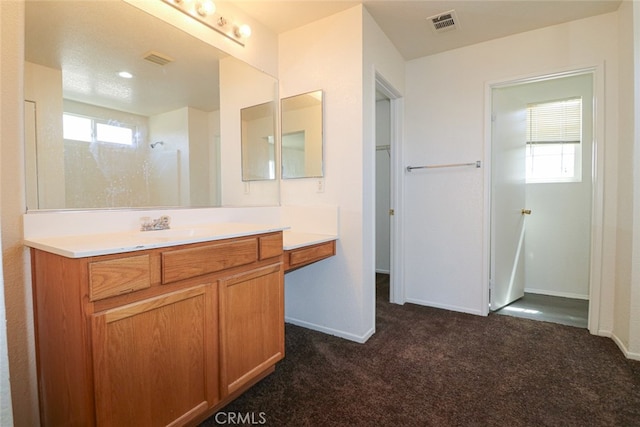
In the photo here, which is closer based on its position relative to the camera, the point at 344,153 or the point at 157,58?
the point at 157,58

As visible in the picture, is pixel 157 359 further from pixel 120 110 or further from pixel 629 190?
pixel 629 190

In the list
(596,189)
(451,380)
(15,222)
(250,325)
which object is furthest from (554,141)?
(15,222)

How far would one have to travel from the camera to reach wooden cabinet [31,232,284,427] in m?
0.99

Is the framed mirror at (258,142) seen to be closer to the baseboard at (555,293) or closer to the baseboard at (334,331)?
the baseboard at (334,331)

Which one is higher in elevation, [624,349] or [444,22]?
[444,22]

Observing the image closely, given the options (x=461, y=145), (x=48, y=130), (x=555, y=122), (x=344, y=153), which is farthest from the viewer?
(x=555, y=122)

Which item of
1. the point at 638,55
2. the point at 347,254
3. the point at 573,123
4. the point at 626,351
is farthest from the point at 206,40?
the point at 573,123

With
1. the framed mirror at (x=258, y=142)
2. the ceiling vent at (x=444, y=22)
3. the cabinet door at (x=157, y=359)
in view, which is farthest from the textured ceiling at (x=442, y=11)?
the cabinet door at (x=157, y=359)

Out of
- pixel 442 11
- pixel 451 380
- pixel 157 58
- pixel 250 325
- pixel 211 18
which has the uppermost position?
pixel 442 11

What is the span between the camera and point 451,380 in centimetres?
172

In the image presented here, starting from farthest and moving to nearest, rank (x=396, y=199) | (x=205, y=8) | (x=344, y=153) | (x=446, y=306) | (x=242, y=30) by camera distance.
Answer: (x=396, y=199)
(x=446, y=306)
(x=344, y=153)
(x=242, y=30)
(x=205, y=8)

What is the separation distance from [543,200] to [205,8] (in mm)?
3639

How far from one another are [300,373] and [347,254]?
0.84 metres

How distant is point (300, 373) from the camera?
5.89 feet
